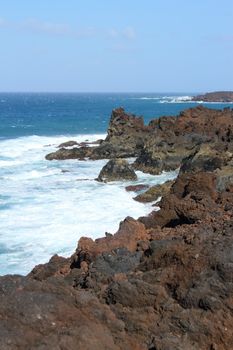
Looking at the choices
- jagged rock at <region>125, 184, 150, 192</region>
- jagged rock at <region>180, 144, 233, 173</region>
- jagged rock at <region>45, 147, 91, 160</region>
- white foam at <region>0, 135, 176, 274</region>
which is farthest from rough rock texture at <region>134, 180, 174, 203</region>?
jagged rock at <region>45, 147, 91, 160</region>

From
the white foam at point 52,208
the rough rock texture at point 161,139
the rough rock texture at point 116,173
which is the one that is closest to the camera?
the white foam at point 52,208

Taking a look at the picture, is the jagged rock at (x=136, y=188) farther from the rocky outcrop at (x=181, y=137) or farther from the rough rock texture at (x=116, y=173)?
the rocky outcrop at (x=181, y=137)

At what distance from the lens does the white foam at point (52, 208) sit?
1770 centimetres

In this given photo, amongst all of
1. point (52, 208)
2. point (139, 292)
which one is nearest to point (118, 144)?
point (52, 208)

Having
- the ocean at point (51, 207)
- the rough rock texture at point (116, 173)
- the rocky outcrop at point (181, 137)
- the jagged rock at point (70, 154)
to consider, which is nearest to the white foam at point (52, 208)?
the ocean at point (51, 207)

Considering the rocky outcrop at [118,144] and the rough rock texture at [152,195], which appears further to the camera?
the rocky outcrop at [118,144]

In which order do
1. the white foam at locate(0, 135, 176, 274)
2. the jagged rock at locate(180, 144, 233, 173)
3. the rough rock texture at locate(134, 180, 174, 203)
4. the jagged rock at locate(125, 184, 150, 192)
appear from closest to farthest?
the white foam at locate(0, 135, 176, 274)
the rough rock texture at locate(134, 180, 174, 203)
the jagged rock at locate(180, 144, 233, 173)
the jagged rock at locate(125, 184, 150, 192)

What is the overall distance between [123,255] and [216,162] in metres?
18.5

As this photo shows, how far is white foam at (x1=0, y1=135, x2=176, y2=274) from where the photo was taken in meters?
17.7

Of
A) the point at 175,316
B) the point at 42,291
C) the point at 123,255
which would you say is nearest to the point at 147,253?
the point at 123,255

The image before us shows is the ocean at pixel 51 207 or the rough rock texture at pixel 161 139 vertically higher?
the rough rock texture at pixel 161 139

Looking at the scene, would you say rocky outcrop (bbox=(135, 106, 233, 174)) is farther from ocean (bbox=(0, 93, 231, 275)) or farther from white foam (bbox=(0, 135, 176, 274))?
ocean (bbox=(0, 93, 231, 275))

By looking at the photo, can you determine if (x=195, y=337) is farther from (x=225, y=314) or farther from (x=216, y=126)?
(x=216, y=126)

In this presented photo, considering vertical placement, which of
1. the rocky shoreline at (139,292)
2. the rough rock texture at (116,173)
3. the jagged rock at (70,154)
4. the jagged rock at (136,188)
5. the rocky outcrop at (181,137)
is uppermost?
the rocky shoreline at (139,292)
